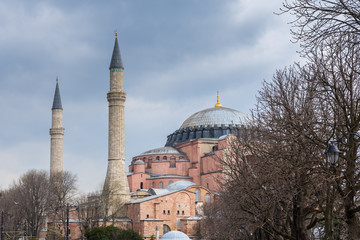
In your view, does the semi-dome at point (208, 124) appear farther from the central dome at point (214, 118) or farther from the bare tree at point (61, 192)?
the bare tree at point (61, 192)

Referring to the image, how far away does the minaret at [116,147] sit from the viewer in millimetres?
52188

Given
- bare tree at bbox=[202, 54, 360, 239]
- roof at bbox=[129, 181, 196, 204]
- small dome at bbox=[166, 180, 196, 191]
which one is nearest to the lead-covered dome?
small dome at bbox=[166, 180, 196, 191]

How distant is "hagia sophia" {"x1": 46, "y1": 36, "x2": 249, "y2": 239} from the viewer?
172 feet

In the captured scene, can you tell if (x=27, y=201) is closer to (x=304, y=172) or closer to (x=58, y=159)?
(x=58, y=159)

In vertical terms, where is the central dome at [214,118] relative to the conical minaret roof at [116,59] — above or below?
below

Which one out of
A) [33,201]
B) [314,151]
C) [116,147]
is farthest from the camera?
[116,147]

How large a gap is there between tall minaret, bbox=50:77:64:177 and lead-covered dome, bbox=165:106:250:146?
15.5m

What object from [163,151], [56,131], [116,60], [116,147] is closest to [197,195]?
[116,147]

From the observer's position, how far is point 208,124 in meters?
67.9

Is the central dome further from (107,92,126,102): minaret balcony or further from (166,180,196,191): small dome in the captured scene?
(107,92,126,102): minaret balcony

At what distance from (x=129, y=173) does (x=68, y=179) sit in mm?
8913

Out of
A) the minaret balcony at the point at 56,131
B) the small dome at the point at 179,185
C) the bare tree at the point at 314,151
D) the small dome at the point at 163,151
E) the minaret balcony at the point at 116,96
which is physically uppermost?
the minaret balcony at the point at 116,96

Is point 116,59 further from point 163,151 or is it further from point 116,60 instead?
point 163,151

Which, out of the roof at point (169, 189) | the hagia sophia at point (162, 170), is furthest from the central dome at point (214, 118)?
the roof at point (169, 189)
